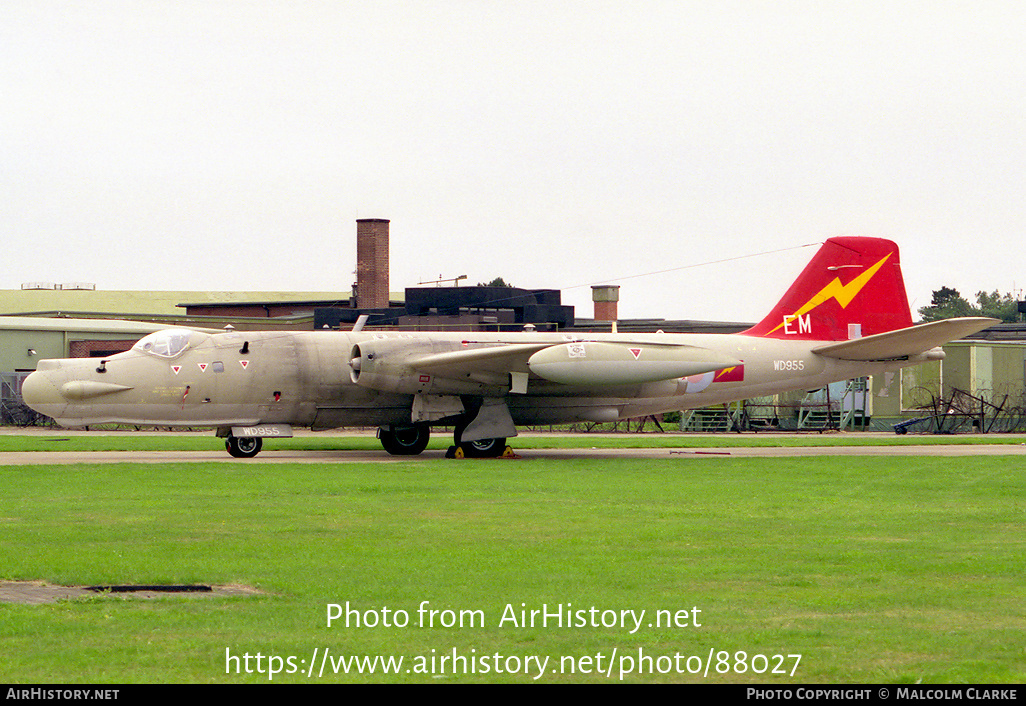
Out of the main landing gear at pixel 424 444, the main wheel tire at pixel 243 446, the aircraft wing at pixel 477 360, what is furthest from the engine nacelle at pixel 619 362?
the main wheel tire at pixel 243 446

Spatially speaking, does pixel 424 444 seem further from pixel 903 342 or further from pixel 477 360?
pixel 903 342

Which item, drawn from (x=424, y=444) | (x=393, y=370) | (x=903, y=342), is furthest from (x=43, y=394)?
(x=903, y=342)

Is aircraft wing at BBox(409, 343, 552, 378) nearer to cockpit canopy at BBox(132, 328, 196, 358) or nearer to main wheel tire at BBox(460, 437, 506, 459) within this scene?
main wheel tire at BBox(460, 437, 506, 459)

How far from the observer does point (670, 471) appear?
22938 millimetres

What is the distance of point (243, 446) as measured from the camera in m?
27.3

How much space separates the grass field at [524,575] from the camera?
7281 mm

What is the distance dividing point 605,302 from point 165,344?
46992mm

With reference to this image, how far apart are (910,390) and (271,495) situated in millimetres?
42361

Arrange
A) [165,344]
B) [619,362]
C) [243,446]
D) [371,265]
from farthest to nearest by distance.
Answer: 1. [371,265]
2. [243,446]
3. [619,362]
4. [165,344]

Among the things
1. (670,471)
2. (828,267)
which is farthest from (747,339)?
(670,471)

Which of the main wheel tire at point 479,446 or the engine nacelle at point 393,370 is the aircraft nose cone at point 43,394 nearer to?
the engine nacelle at point 393,370

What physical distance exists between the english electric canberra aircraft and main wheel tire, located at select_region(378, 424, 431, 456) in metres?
0.04

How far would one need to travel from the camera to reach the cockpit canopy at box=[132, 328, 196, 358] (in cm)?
2639

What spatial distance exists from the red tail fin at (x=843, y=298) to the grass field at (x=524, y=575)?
1198 cm
